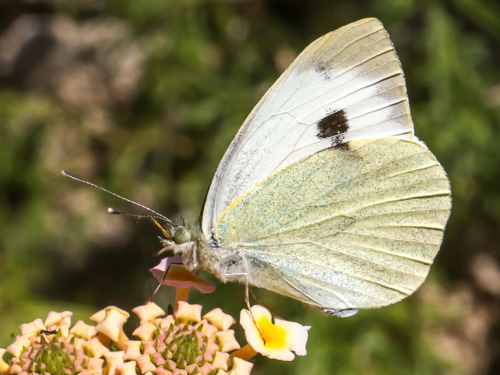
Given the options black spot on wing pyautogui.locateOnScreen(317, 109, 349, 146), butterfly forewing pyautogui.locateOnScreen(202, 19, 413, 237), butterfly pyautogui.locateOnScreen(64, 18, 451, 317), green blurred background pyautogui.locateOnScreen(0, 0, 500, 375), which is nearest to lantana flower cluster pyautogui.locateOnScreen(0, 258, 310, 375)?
butterfly pyautogui.locateOnScreen(64, 18, 451, 317)

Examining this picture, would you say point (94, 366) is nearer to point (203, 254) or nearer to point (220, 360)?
point (220, 360)

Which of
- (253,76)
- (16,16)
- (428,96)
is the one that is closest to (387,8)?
(428,96)

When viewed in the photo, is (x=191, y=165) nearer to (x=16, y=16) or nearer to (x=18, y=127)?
(x=18, y=127)

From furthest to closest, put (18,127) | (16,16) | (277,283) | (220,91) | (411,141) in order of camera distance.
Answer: (16,16), (18,127), (220,91), (411,141), (277,283)

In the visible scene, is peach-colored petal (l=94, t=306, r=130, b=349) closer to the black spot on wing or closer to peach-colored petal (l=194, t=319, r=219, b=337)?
peach-colored petal (l=194, t=319, r=219, b=337)

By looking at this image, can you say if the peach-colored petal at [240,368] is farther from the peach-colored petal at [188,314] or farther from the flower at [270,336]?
the peach-colored petal at [188,314]

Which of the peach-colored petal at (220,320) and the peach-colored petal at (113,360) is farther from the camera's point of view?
the peach-colored petal at (220,320)

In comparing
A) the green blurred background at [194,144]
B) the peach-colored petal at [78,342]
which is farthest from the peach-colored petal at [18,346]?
the green blurred background at [194,144]
